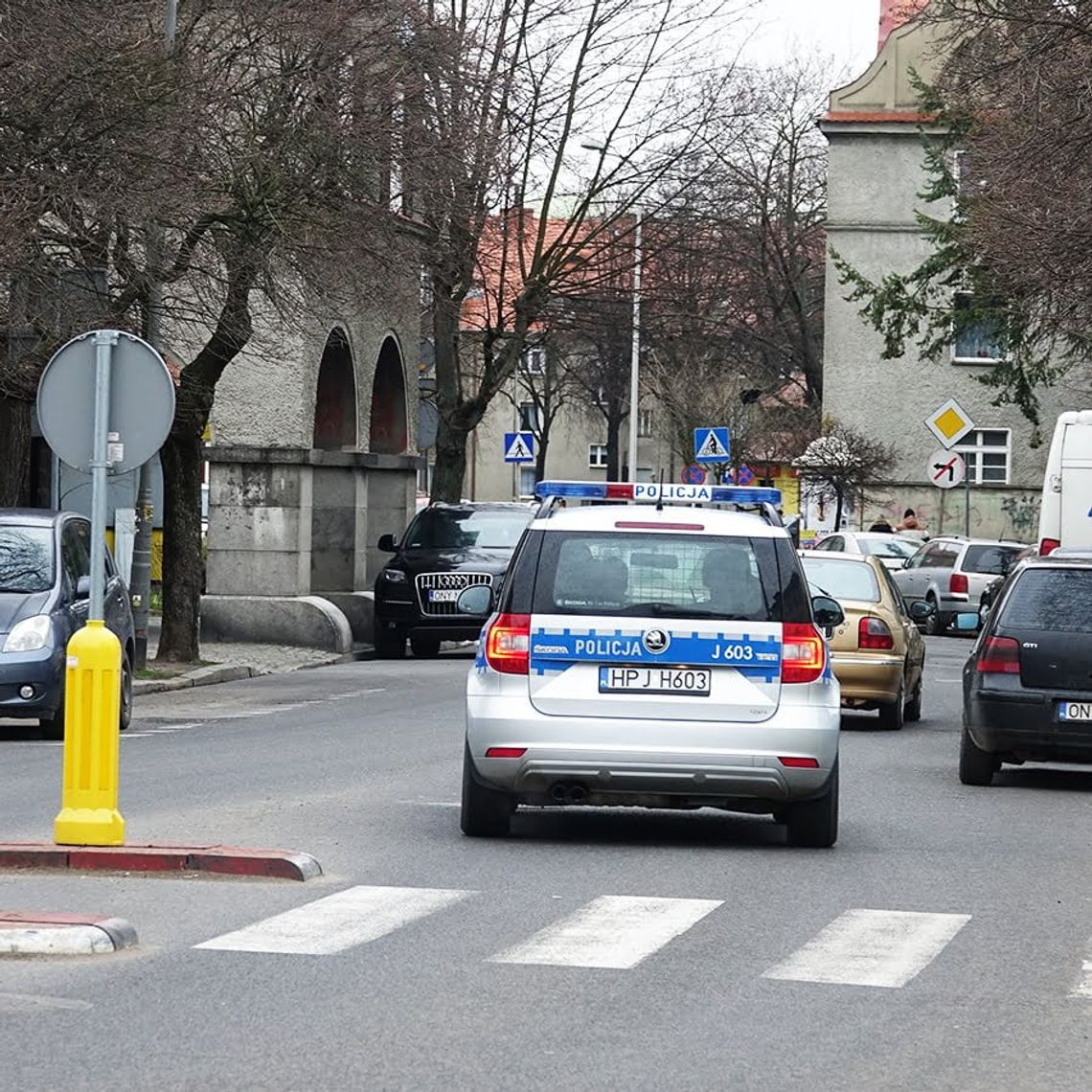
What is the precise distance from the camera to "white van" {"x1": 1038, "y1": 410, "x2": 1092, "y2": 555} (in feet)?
100

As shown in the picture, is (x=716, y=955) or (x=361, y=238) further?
(x=361, y=238)

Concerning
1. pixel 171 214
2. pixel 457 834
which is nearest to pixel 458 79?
pixel 171 214

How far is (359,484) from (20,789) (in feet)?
68.8

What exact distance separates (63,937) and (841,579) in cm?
1397

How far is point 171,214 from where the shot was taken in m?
22.1

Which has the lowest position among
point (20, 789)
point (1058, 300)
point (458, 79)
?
point (20, 789)

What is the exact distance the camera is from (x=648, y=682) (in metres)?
11.7

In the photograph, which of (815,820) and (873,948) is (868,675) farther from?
(873,948)

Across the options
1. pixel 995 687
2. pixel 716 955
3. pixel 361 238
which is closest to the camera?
pixel 716 955

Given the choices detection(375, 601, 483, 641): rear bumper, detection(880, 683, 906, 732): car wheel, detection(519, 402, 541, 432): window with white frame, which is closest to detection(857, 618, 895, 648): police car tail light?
detection(880, 683, 906, 732): car wheel

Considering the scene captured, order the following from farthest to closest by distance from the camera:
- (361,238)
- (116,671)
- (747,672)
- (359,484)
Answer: (359,484), (361,238), (747,672), (116,671)

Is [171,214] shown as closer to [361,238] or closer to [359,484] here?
[361,238]

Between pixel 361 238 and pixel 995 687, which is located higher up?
pixel 361 238

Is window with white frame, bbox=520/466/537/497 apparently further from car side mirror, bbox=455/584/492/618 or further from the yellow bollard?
the yellow bollard
